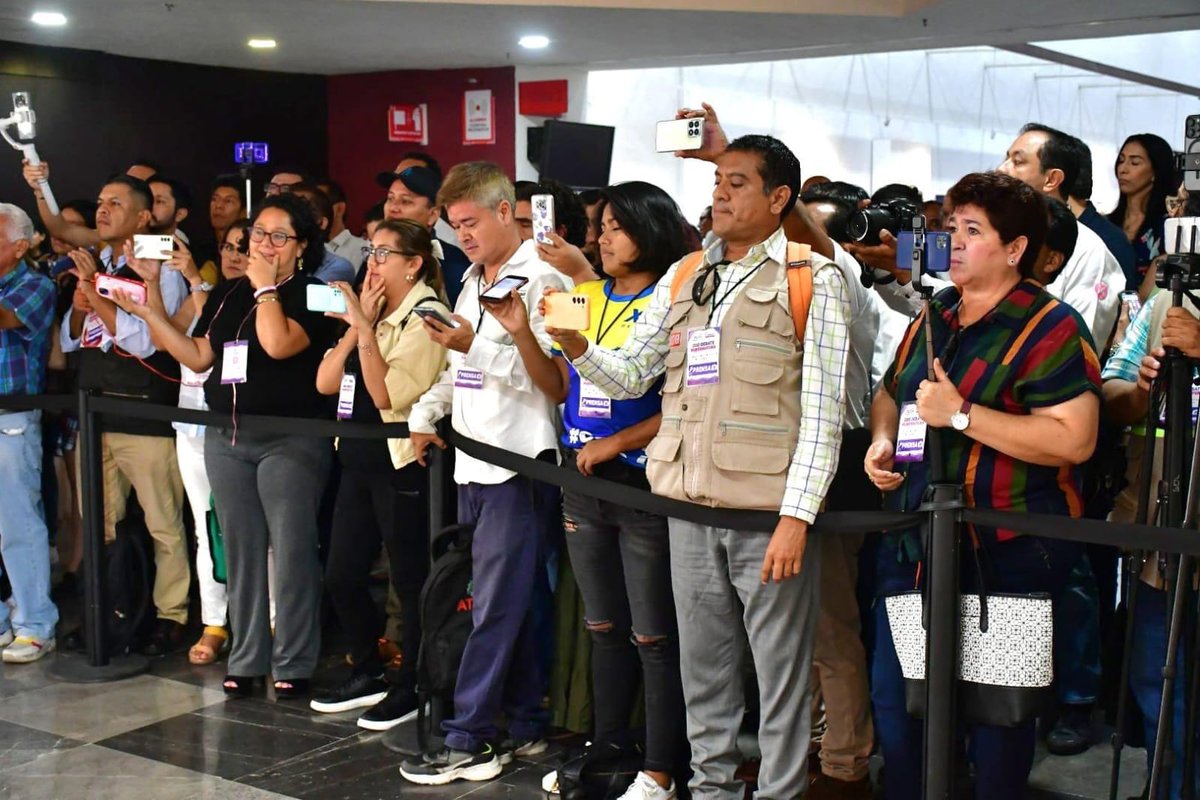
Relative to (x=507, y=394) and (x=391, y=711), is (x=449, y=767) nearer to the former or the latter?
(x=391, y=711)

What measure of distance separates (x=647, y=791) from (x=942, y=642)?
3.43ft

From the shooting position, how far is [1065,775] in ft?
12.5

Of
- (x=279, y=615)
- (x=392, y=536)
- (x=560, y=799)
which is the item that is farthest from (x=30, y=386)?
(x=560, y=799)

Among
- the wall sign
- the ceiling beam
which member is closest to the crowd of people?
the wall sign

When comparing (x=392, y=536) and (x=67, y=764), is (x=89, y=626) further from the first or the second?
(x=392, y=536)

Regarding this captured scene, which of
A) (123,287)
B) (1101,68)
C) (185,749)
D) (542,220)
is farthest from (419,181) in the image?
(1101,68)

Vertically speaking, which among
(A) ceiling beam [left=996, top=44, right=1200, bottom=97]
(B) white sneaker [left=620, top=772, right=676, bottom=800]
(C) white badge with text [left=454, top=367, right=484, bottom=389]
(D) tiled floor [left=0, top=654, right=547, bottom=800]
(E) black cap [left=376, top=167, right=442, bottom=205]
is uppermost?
(A) ceiling beam [left=996, top=44, right=1200, bottom=97]

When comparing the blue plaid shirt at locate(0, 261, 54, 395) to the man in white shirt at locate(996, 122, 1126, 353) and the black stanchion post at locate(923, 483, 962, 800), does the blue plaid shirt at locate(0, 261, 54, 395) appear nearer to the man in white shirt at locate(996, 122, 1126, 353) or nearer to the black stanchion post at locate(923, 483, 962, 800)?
the man in white shirt at locate(996, 122, 1126, 353)

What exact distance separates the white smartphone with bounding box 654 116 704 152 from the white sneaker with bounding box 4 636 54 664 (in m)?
3.23

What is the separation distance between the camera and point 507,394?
381cm

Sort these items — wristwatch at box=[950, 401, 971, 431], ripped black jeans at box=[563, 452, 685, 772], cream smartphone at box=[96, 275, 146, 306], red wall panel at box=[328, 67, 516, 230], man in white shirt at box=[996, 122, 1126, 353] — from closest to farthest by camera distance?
wristwatch at box=[950, 401, 971, 431] < ripped black jeans at box=[563, 452, 685, 772] < man in white shirt at box=[996, 122, 1126, 353] < cream smartphone at box=[96, 275, 146, 306] < red wall panel at box=[328, 67, 516, 230]

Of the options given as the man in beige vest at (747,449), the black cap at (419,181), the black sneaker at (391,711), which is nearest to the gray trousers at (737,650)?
the man in beige vest at (747,449)

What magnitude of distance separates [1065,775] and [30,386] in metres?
3.88

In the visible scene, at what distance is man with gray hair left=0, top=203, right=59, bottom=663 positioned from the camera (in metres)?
5.07
